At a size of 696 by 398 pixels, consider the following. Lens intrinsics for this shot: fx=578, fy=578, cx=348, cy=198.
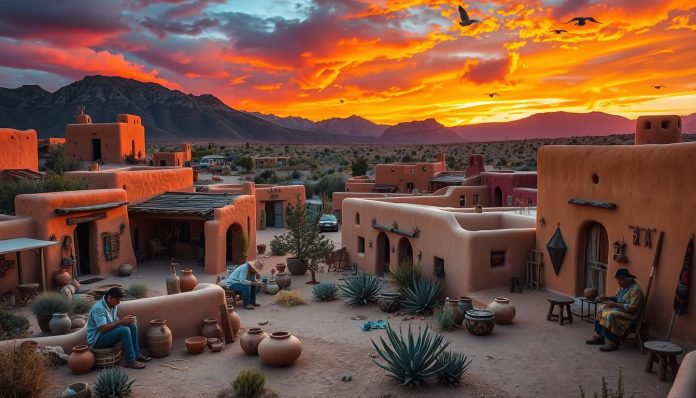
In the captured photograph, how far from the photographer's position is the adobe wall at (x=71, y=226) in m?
17.5

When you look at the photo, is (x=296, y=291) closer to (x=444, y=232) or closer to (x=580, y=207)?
(x=444, y=232)

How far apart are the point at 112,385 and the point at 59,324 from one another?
4.56 metres

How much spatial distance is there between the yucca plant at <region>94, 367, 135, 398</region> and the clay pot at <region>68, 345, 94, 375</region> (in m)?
0.96

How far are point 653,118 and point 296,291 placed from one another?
11.6m

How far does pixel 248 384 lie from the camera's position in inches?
368

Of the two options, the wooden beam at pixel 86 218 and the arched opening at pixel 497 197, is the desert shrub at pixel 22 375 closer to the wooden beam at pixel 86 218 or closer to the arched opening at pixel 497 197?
the wooden beam at pixel 86 218

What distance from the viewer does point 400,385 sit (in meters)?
9.77

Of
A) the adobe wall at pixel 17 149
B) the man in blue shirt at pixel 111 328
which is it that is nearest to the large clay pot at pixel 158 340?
the man in blue shirt at pixel 111 328

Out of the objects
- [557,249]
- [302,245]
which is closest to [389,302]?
[557,249]

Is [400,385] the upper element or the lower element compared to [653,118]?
lower

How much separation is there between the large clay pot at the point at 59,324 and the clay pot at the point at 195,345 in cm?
338

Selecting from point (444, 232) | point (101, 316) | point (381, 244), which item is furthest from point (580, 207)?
point (101, 316)

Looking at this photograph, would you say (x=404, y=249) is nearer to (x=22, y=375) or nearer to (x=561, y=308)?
(x=561, y=308)

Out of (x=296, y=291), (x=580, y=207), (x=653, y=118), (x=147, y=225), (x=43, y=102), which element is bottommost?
(x=296, y=291)
